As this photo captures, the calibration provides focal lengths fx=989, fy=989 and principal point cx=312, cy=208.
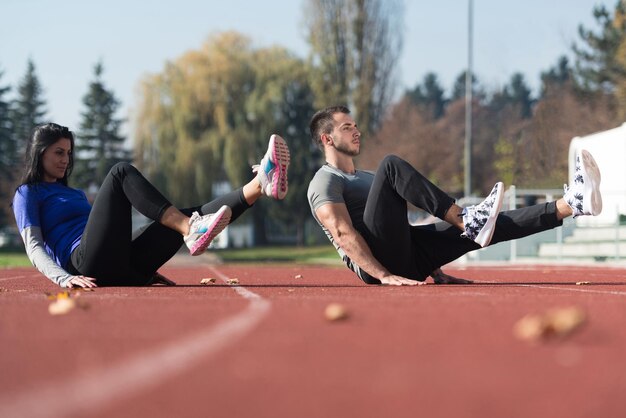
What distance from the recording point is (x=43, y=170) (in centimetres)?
591

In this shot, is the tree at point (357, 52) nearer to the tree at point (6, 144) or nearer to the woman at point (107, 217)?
the tree at point (6, 144)

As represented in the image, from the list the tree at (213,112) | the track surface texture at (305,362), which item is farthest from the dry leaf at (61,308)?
the tree at (213,112)

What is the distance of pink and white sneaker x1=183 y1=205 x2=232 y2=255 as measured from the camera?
5.24 metres

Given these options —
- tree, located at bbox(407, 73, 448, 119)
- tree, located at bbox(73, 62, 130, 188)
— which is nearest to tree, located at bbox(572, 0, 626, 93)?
tree, located at bbox(73, 62, 130, 188)

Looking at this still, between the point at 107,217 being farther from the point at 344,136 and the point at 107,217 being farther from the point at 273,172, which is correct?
the point at 344,136

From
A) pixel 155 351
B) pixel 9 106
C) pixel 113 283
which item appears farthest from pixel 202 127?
pixel 155 351

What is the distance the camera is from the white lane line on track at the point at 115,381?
1910mm

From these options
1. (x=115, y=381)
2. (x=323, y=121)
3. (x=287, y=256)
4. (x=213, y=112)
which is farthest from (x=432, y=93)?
(x=115, y=381)

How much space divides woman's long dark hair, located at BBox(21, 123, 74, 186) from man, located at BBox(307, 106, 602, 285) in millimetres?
1517

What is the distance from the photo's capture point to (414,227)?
595 cm

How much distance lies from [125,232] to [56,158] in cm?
62

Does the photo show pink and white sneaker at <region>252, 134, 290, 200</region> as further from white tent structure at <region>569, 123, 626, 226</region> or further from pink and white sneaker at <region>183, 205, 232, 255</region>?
white tent structure at <region>569, 123, 626, 226</region>

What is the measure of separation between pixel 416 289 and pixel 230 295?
1.03m

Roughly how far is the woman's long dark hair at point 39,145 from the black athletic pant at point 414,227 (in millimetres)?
1859
